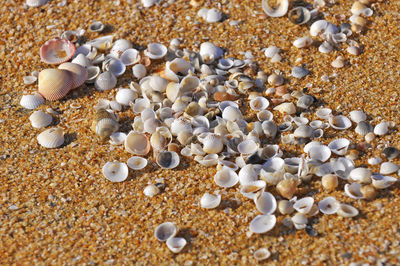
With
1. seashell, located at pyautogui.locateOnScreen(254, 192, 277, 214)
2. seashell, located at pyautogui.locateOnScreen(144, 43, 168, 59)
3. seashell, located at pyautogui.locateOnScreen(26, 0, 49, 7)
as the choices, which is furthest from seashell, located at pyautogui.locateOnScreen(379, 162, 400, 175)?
seashell, located at pyautogui.locateOnScreen(26, 0, 49, 7)

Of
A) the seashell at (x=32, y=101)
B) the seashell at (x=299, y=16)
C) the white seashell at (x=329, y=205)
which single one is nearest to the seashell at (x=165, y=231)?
the white seashell at (x=329, y=205)

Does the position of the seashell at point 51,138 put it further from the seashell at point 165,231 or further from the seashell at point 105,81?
the seashell at point 165,231

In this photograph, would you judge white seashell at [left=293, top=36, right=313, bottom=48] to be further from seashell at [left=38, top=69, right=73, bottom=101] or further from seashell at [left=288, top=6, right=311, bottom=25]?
seashell at [left=38, top=69, right=73, bottom=101]

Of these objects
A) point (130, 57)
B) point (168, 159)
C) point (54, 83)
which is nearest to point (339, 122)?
point (168, 159)

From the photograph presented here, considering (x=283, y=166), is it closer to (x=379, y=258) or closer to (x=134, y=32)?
(x=379, y=258)

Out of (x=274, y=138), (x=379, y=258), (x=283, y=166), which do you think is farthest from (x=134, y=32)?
(x=379, y=258)

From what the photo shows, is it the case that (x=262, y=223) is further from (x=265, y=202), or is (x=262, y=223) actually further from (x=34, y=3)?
(x=34, y=3)
